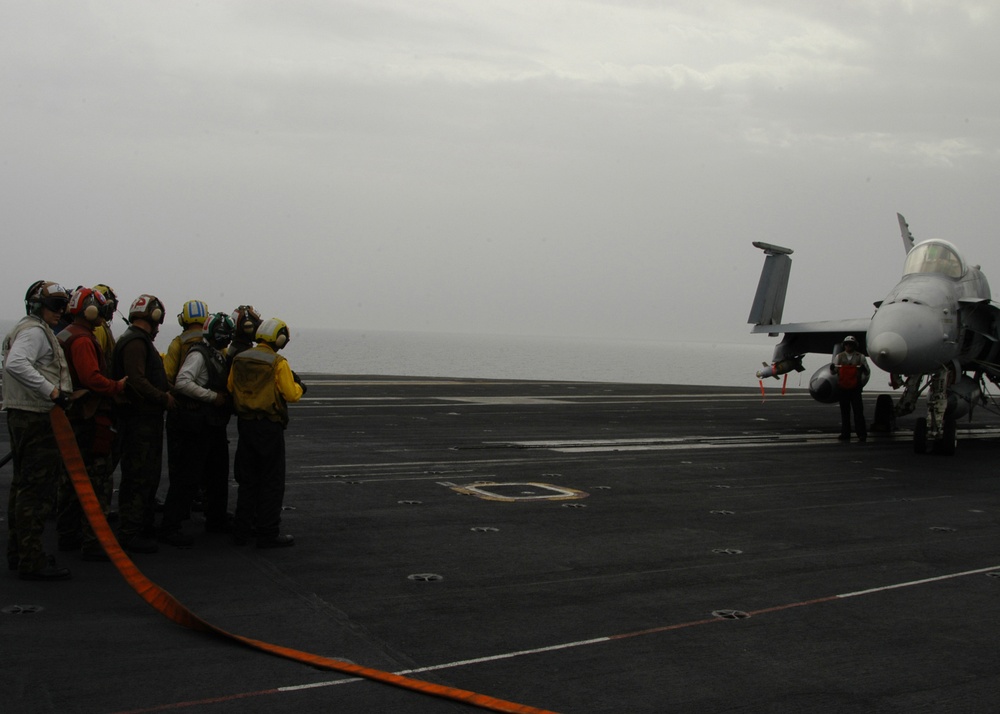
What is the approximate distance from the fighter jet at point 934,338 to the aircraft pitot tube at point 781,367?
3.96ft

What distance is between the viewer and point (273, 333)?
9.02 m

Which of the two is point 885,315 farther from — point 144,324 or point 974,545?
point 144,324

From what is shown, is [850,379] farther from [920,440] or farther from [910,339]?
[910,339]

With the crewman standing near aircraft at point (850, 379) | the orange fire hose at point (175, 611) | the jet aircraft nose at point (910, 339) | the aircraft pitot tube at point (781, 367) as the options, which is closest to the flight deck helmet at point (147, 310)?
the orange fire hose at point (175, 611)

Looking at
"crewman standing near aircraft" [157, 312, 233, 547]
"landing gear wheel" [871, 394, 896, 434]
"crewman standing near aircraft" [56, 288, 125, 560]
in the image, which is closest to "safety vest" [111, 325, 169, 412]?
"crewman standing near aircraft" [56, 288, 125, 560]

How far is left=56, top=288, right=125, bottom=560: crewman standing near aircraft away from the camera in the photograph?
26.5 ft

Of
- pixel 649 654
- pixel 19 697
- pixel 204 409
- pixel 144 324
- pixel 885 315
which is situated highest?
pixel 885 315

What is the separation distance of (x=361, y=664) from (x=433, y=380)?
1290 inches

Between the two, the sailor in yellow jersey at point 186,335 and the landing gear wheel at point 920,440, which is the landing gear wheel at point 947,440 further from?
the sailor in yellow jersey at point 186,335

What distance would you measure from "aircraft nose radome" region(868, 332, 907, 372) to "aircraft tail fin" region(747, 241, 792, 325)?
8.03 metres

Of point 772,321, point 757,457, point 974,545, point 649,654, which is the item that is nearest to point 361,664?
point 649,654

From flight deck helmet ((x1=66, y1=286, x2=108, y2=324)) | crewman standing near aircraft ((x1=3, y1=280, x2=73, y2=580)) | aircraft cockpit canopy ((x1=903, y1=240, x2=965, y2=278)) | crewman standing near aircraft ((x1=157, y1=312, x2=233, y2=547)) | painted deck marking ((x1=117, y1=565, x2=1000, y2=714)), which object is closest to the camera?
painted deck marking ((x1=117, y1=565, x2=1000, y2=714))

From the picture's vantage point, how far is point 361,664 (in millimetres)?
5758

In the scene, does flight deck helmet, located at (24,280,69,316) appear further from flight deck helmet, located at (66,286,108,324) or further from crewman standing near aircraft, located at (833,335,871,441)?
crewman standing near aircraft, located at (833,335,871,441)
